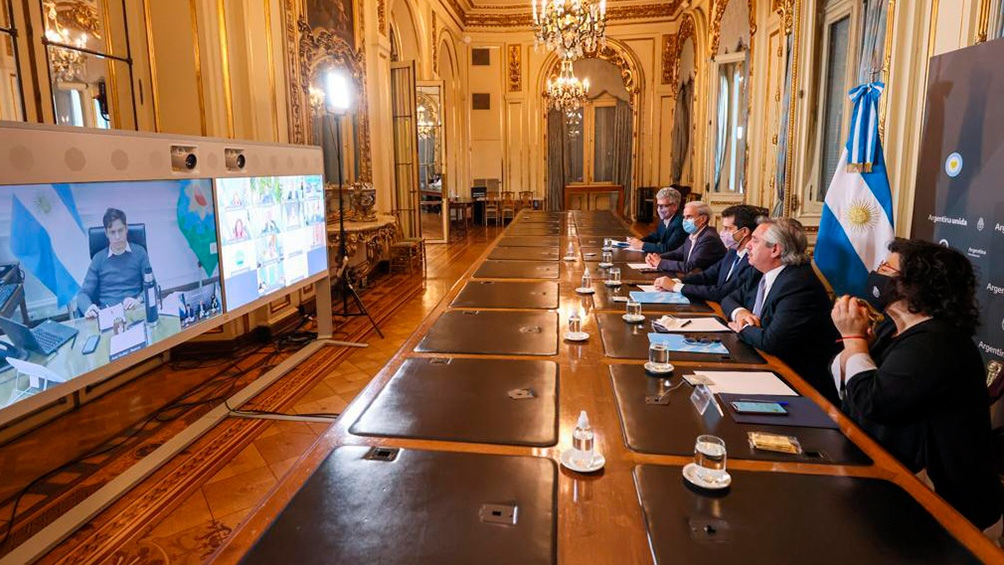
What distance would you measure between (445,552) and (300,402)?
9.21ft

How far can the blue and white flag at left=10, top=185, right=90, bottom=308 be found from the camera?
6.50 feet

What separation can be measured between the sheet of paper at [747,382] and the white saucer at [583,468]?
60cm

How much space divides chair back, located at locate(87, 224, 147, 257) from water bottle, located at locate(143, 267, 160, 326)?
13 centimetres

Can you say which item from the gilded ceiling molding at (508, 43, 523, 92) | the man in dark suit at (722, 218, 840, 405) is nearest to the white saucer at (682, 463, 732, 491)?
the man in dark suit at (722, 218, 840, 405)

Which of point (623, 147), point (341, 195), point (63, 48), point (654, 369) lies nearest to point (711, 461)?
point (654, 369)

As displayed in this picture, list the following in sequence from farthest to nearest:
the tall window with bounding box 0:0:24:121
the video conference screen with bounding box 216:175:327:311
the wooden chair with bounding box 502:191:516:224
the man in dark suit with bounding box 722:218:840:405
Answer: the wooden chair with bounding box 502:191:516:224, the video conference screen with bounding box 216:175:327:311, the tall window with bounding box 0:0:24:121, the man in dark suit with bounding box 722:218:840:405

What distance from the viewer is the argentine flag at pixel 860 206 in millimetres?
3354

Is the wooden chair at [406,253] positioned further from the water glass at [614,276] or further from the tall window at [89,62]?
the water glass at [614,276]

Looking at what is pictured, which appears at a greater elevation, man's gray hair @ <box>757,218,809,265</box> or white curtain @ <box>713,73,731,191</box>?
white curtain @ <box>713,73,731,191</box>

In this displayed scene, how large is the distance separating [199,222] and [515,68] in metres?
11.4

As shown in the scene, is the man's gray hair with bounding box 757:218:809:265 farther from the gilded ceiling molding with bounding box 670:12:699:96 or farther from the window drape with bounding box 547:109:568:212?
the window drape with bounding box 547:109:568:212

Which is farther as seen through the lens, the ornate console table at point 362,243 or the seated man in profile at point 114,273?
the ornate console table at point 362,243

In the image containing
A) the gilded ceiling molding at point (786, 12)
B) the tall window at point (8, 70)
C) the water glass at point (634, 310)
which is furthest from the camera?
the gilded ceiling molding at point (786, 12)

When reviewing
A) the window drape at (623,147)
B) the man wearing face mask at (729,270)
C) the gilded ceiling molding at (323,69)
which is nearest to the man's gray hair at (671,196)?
the man wearing face mask at (729,270)
